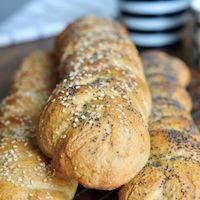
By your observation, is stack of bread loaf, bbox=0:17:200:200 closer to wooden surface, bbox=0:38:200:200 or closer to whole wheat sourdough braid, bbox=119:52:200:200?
whole wheat sourdough braid, bbox=119:52:200:200

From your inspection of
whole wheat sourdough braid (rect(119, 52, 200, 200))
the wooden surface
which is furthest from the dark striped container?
whole wheat sourdough braid (rect(119, 52, 200, 200))

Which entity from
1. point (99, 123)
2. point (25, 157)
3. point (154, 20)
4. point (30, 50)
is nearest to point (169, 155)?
point (99, 123)

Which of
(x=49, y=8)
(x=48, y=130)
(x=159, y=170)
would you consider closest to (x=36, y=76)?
(x=48, y=130)

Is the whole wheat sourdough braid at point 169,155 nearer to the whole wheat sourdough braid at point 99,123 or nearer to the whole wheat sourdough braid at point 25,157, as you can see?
the whole wheat sourdough braid at point 99,123

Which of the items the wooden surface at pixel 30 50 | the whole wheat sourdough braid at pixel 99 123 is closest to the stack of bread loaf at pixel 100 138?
the whole wheat sourdough braid at pixel 99 123

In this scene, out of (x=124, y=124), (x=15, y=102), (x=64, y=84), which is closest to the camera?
(x=124, y=124)

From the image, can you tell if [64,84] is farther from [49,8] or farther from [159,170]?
[49,8]
